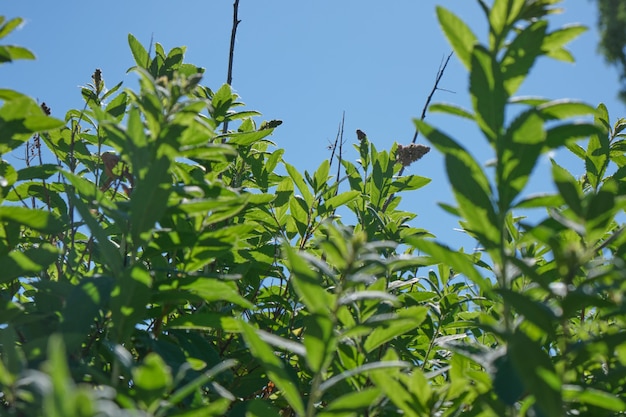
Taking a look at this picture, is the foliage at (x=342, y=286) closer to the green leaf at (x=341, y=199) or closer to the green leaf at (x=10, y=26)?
the green leaf at (x=10, y=26)

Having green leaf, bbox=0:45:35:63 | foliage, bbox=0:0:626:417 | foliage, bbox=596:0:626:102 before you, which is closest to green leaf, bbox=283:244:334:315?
foliage, bbox=0:0:626:417

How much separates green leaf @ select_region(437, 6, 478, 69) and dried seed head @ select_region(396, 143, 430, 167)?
143 cm

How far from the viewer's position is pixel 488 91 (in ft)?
4.02

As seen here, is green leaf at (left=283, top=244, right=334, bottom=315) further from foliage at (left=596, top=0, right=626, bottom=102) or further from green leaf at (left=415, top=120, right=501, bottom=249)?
foliage at (left=596, top=0, right=626, bottom=102)

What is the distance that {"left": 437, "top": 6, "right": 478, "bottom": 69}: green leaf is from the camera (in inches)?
49.5

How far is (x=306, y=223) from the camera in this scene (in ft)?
8.25

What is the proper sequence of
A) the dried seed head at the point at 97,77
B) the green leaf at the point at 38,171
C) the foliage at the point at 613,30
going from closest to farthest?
1. the green leaf at the point at 38,171
2. the dried seed head at the point at 97,77
3. the foliage at the point at 613,30

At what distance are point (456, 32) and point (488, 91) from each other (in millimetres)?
121

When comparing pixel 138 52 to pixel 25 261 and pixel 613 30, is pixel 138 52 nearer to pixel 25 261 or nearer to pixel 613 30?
pixel 25 261

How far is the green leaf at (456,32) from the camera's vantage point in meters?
1.26

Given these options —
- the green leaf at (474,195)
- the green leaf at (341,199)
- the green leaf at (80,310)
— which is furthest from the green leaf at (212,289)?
the green leaf at (341,199)

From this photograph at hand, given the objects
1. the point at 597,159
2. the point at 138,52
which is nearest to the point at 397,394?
the point at 597,159

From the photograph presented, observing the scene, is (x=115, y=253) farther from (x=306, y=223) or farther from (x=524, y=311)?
(x=306, y=223)

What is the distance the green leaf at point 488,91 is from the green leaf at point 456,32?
4cm
